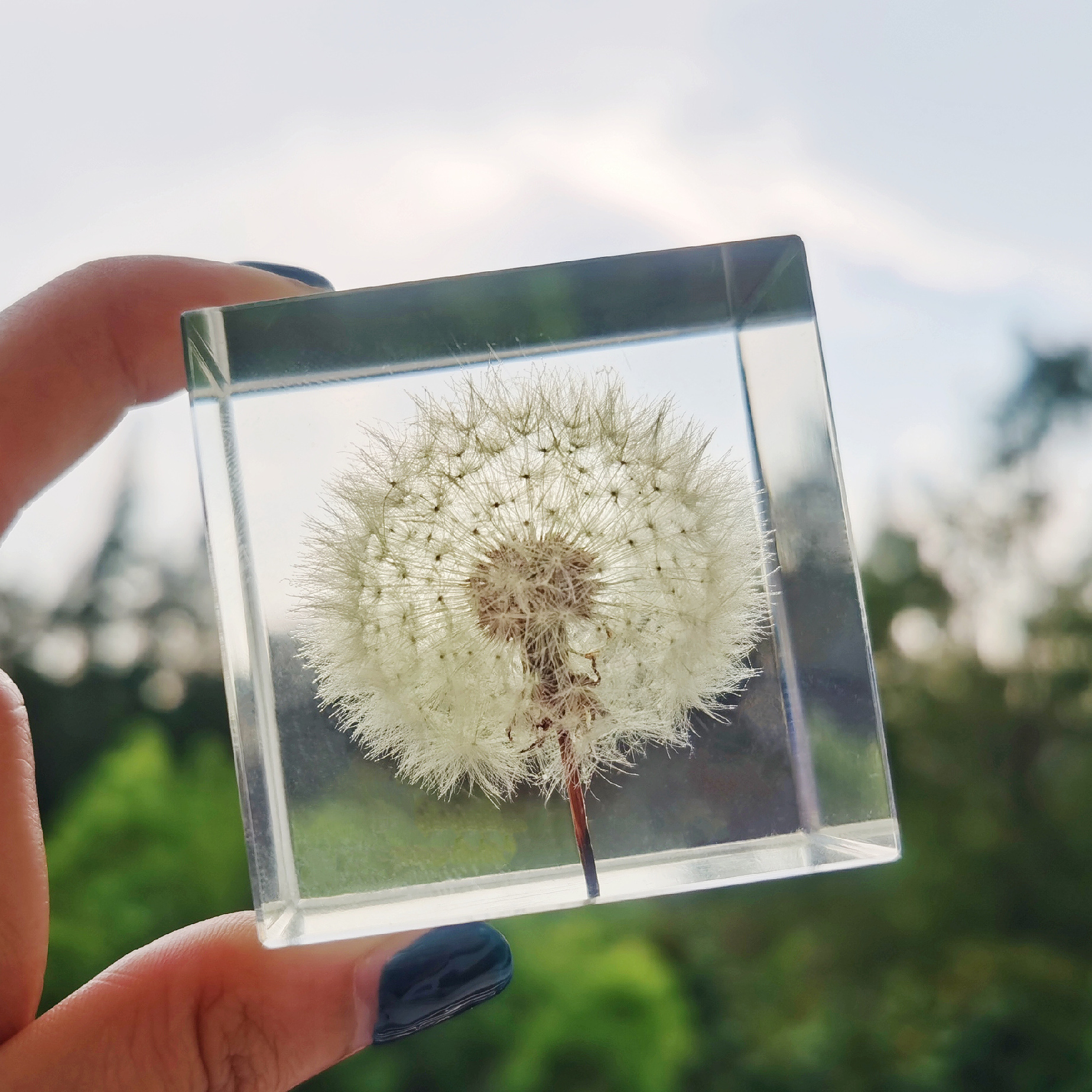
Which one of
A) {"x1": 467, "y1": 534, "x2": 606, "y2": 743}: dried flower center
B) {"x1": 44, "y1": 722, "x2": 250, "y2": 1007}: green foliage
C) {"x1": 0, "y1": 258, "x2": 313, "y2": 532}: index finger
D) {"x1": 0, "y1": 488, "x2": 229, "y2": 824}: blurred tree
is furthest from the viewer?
{"x1": 0, "y1": 488, "x2": 229, "y2": 824}: blurred tree

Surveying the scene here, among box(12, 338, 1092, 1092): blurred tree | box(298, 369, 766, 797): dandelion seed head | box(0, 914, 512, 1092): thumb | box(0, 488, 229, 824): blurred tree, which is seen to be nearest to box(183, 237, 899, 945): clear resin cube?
box(298, 369, 766, 797): dandelion seed head

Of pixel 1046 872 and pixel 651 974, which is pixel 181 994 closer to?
pixel 651 974

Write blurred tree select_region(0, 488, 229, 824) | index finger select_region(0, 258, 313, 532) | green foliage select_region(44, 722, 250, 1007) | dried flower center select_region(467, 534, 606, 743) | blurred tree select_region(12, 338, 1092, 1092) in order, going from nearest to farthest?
dried flower center select_region(467, 534, 606, 743)
index finger select_region(0, 258, 313, 532)
blurred tree select_region(12, 338, 1092, 1092)
green foliage select_region(44, 722, 250, 1007)
blurred tree select_region(0, 488, 229, 824)

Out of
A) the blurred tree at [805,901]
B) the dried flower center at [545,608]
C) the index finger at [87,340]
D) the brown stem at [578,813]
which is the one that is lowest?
the blurred tree at [805,901]

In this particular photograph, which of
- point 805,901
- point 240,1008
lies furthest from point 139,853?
point 240,1008

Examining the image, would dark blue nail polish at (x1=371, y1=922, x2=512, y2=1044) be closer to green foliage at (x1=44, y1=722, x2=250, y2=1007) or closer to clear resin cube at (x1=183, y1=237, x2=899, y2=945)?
clear resin cube at (x1=183, y1=237, x2=899, y2=945)

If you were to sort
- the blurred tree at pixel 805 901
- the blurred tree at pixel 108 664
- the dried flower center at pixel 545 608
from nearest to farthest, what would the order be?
the dried flower center at pixel 545 608
the blurred tree at pixel 805 901
the blurred tree at pixel 108 664

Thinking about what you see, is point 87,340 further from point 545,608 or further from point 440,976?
point 440,976

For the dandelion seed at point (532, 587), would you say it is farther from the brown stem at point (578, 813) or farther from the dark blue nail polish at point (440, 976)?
the dark blue nail polish at point (440, 976)

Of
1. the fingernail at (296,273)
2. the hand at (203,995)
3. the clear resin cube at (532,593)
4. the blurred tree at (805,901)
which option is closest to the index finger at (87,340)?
the fingernail at (296,273)

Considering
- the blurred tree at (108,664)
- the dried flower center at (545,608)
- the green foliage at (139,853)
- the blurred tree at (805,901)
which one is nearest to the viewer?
the dried flower center at (545,608)
